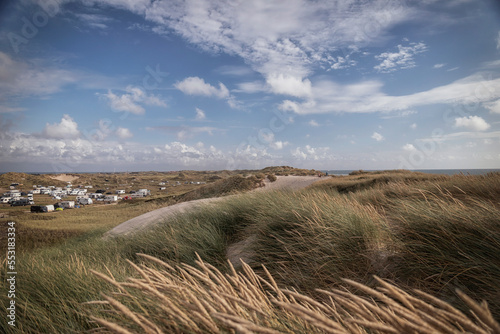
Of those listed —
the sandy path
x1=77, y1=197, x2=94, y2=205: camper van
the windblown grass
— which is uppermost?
the windblown grass

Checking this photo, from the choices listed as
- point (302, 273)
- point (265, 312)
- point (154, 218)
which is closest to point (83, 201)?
point (154, 218)

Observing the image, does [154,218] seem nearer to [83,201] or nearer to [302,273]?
[302,273]

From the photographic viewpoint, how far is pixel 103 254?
581cm

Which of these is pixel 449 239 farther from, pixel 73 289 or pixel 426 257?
pixel 73 289

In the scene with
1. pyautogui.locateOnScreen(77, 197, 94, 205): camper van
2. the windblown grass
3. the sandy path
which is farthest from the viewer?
pyautogui.locateOnScreen(77, 197, 94, 205): camper van

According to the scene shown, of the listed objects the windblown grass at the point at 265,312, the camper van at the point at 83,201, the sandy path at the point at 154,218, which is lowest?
the camper van at the point at 83,201

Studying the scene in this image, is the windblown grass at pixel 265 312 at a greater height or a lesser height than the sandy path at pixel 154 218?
greater

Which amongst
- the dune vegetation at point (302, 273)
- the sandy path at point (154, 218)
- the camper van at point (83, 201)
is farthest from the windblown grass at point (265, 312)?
the camper van at point (83, 201)

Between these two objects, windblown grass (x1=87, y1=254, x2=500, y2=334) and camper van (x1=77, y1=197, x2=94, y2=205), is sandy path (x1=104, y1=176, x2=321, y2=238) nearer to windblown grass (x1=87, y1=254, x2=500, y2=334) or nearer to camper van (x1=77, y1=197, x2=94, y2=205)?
windblown grass (x1=87, y1=254, x2=500, y2=334)

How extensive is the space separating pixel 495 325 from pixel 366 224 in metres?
3.12

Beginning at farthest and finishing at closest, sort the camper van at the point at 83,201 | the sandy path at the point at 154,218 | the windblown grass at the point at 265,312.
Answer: the camper van at the point at 83,201 < the sandy path at the point at 154,218 < the windblown grass at the point at 265,312

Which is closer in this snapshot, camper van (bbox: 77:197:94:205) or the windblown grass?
the windblown grass

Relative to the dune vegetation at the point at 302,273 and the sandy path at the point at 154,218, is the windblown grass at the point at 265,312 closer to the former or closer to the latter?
the dune vegetation at the point at 302,273

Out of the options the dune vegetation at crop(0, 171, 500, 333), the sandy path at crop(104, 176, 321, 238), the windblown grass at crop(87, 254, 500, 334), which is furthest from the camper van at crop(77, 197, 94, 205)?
the windblown grass at crop(87, 254, 500, 334)
